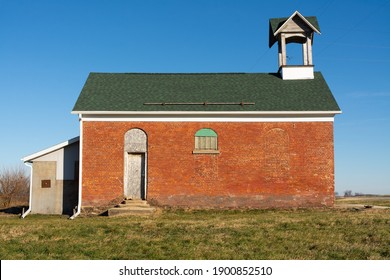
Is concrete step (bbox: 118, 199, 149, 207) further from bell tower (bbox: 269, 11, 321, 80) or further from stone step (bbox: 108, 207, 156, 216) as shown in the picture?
bell tower (bbox: 269, 11, 321, 80)

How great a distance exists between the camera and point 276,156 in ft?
75.5

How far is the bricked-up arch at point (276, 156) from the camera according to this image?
22875 mm

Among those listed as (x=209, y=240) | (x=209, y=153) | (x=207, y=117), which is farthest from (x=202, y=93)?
(x=209, y=240)

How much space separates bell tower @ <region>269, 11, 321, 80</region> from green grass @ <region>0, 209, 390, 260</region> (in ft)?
38.1

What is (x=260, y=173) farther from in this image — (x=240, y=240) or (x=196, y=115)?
(x=240, y=240)

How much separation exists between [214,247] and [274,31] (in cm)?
1865

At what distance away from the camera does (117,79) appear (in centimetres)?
2677

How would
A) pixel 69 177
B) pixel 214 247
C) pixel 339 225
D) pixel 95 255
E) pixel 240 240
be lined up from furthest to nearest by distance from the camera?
pixel 69 177
pixel 339 225
pixel 240 240
pixel 214 247
pixel 95 255

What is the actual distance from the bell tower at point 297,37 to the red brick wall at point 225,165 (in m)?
4.65

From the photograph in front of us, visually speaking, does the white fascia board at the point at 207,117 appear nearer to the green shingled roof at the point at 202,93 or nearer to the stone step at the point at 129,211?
the green shingled roof at the point at 202,93

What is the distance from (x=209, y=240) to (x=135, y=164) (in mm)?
11418

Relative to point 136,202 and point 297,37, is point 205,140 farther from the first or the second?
point 297,37

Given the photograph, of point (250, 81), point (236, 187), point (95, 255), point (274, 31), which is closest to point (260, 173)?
point (236, 187)

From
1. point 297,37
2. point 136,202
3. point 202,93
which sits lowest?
point 136,202
